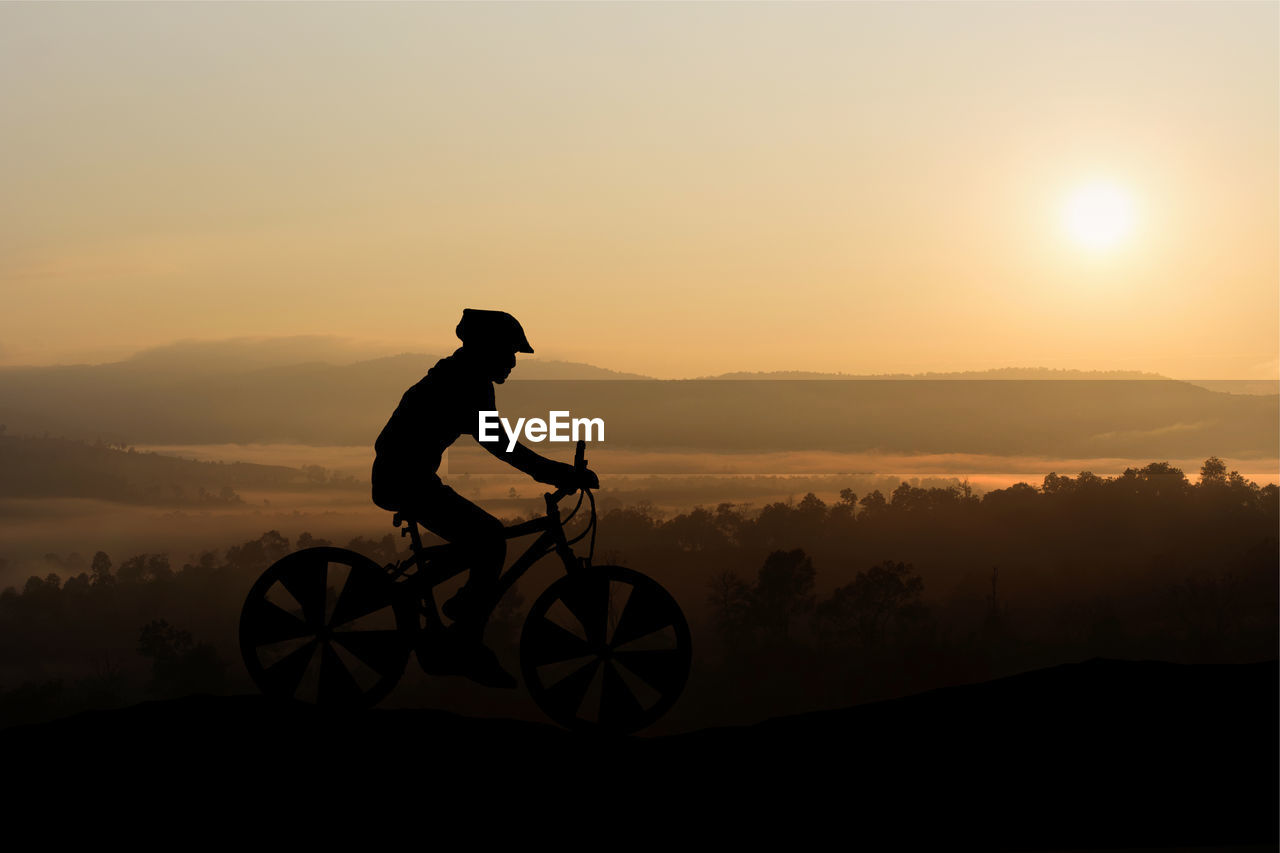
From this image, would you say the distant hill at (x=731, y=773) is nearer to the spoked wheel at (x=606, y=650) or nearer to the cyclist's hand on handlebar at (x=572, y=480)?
the spoked wheel at (x=606, y=650)

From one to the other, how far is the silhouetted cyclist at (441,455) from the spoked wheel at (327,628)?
0.57m

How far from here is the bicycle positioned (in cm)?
1186

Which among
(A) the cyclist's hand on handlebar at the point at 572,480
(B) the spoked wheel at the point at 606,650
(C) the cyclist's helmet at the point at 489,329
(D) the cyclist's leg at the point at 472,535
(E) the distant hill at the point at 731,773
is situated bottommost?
(E) the distant hill at the point at 731,773

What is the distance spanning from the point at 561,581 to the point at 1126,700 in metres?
6.66

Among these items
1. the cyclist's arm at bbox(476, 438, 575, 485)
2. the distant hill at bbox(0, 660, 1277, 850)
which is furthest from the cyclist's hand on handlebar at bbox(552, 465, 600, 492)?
the distant hill at bbox(0, 660, 1277, 850)

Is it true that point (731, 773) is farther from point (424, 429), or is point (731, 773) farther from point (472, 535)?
point (424, 429)

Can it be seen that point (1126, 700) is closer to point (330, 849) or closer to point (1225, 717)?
point (1225, 717)

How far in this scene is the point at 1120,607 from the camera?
16238 cm

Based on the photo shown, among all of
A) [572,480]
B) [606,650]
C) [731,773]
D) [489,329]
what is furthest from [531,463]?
[731,773]

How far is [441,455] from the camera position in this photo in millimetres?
11914

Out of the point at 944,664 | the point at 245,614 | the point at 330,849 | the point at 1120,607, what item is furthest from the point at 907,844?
the point at 1120,607

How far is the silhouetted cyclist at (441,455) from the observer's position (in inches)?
463

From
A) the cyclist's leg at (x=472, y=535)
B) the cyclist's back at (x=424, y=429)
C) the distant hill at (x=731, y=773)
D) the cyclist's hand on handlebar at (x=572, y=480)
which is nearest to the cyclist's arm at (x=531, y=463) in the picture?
the cyclist's hand on handlebar at (x=572, y=480)

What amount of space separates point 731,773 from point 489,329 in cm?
473
